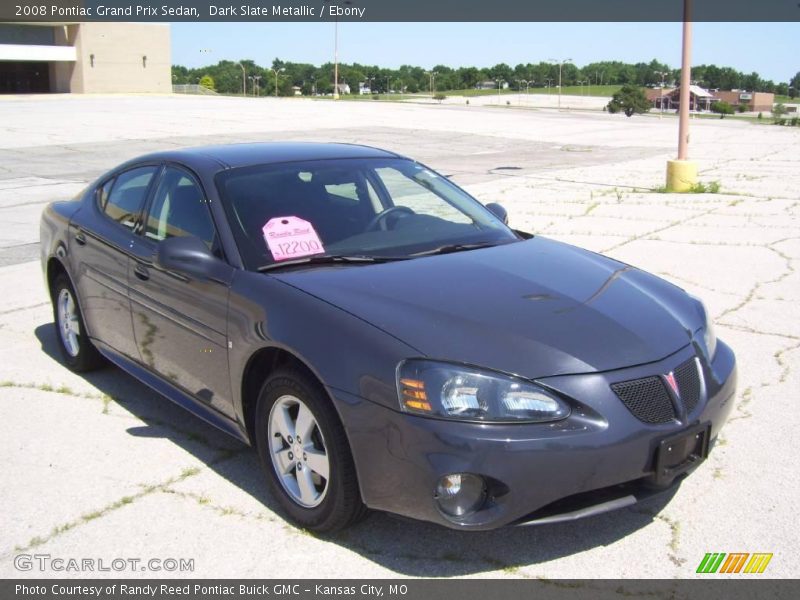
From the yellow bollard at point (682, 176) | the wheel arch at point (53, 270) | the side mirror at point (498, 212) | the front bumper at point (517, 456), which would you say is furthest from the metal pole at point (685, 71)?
the front bumper at point (517, 456)

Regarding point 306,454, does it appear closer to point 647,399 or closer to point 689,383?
→ point 647,399

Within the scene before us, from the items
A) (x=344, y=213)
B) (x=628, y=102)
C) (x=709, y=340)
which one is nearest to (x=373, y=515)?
(x=344, y=213)

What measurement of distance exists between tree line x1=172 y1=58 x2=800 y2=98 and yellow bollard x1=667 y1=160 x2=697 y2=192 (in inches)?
3194

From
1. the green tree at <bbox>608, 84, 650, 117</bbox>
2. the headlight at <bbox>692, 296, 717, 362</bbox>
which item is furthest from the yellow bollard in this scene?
the green tree at <bbox>608, 84, 650, 117</bbox>

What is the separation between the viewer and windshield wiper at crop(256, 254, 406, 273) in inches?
155

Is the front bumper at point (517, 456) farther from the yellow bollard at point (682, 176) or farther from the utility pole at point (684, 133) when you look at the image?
the yellow bollard at point (682, 176)

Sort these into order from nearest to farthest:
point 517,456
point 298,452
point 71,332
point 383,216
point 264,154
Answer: point 517,456, point 298,452, point 383,216, point 264,154, point 71,332

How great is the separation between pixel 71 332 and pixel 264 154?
6.35 feet

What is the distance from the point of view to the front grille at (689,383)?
3.35 meters

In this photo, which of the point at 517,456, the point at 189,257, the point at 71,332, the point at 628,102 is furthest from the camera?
the point at 628,102

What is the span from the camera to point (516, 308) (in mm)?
3551

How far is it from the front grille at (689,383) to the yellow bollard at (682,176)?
10928mm

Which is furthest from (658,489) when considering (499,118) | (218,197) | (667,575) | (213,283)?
(499,118)

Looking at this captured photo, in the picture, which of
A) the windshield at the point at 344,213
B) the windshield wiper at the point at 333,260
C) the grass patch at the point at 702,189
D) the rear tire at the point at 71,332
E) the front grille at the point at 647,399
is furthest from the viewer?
the grass patch at the point at 702,189
